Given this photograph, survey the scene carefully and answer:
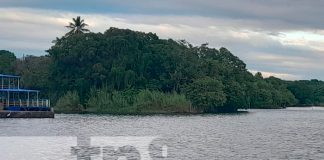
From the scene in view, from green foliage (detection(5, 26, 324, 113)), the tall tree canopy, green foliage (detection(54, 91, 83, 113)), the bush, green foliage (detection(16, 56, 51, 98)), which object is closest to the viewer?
the bush

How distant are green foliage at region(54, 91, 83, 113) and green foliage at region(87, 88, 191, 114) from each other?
99.8 inches

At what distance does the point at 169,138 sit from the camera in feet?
218

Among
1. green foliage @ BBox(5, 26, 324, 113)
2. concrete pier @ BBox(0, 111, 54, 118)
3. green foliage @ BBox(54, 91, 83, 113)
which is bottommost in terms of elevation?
concrete pier @ BBox(0, 111, 54, 118)

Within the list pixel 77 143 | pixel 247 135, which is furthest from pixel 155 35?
pixel 77 143

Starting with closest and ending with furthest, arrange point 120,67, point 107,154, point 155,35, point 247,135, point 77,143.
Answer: point 107,154 < point 77,143 < point 247,135 < point 120,67 < point 155,35

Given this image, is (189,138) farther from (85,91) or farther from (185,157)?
(85,91)

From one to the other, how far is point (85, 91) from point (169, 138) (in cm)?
8342

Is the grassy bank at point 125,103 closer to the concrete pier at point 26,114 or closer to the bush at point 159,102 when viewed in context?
the bush at point 159,102

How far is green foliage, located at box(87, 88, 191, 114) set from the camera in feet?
465

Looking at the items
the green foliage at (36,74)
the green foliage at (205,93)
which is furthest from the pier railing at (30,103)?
the green foliage at (205,93)

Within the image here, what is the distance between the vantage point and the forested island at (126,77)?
474 feet

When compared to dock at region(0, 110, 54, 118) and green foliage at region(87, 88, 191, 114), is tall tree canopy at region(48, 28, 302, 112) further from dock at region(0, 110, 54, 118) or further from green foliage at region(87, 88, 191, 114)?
dock at region(0, 110, 54, 118)

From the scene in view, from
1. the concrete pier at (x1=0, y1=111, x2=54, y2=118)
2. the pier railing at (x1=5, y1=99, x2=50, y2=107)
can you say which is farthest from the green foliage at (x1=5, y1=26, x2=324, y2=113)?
the concrete pier at (x1=0, y1=111, x2=54, y2=118)

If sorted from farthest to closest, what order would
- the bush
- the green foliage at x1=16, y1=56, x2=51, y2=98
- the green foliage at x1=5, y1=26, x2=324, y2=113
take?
the green foliage at x1=16, y1=56, x2=51, y2=98
the green foliage at x1=5, y1=26, x2=324, y2=113
the bush
